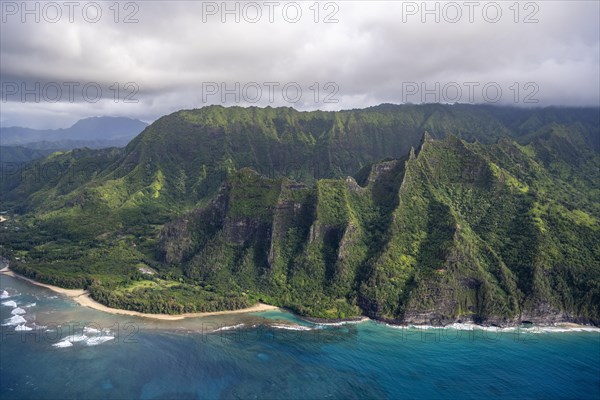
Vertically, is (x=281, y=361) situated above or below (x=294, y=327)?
below

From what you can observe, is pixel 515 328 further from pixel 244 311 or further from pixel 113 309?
pixel 113 309

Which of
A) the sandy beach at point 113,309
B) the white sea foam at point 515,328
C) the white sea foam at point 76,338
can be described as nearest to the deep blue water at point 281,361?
the white sea foam at point 76,338

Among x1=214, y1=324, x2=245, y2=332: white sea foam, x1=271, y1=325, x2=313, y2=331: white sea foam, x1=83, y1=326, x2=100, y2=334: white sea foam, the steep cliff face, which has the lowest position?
x1=271, y1=325, x2=313, y2=331: white sea foam

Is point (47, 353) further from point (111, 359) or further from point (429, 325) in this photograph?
point (429, 325)

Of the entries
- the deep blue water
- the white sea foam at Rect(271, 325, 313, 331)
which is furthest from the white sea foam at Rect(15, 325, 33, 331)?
the white sea foam at Rect(271, 325, 313, 331)

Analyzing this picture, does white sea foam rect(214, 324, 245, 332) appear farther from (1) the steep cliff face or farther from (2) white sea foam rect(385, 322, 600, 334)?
(2) white sea foam rect(385, 322, 600, 334)

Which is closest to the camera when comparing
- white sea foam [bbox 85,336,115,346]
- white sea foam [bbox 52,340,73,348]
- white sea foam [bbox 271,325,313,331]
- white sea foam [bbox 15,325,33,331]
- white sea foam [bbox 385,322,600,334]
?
white sea foam [bbox 52,340,73,348]

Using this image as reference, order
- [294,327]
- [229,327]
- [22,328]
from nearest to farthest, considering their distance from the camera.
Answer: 1. [22,328]
2. [229,327]
3. [294,327]

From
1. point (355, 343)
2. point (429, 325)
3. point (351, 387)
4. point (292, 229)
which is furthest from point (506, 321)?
point (292, 229)

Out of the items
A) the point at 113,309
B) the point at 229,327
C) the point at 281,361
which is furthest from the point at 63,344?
the point at 281,361
